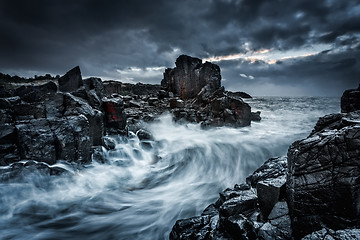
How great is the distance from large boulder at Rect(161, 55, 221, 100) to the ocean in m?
19.2

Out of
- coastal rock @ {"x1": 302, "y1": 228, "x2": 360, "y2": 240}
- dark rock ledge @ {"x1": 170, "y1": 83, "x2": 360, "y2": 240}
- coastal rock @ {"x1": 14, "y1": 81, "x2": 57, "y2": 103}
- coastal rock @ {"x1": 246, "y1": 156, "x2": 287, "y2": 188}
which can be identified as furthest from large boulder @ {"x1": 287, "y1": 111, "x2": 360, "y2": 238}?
coastal rock @ {"x1": 14, "y1": 81, "x2": 57, "y2": 103}

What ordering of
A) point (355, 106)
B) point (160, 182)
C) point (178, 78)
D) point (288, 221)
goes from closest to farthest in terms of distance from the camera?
point (288, 221), point (355, 106), point (160, 182), point (178, 78)

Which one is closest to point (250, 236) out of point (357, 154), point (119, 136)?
point (357, 154)

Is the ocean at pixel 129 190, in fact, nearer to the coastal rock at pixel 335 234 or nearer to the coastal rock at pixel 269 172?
the coastal rock at pixel 269 172

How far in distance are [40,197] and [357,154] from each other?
28.5ft

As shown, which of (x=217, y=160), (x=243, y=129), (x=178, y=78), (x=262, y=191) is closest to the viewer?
(x=262, y=191)

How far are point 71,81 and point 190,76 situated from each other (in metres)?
23.4

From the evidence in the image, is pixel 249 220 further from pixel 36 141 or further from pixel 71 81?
pixel 71 81

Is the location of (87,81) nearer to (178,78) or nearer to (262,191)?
(262,191)

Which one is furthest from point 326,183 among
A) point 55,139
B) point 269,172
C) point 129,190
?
point 55,139

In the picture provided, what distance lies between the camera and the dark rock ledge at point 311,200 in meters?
2.62

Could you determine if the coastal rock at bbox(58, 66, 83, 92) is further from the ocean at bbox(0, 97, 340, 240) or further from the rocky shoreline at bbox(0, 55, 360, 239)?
the ocean at bbox(0, 97, 340, 240)

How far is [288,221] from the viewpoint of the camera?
116 inches

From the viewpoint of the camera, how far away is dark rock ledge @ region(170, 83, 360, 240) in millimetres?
2625
